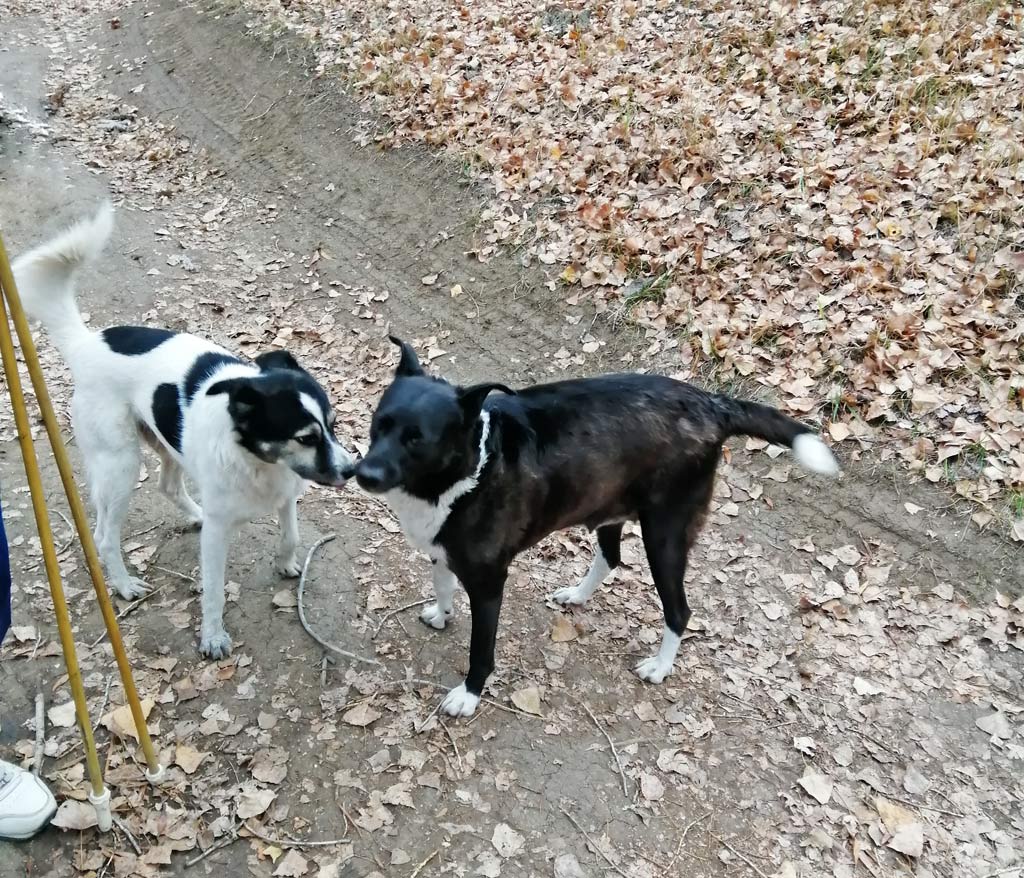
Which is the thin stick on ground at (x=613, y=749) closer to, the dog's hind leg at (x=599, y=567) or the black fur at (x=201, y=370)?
the dog's hind leg at (x=599, y=567)

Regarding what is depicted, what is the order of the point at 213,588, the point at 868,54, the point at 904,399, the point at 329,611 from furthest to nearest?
the point at 868,54, the point at 904,399, the point at 329,611, the point at 213,588

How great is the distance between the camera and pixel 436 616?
443 cm

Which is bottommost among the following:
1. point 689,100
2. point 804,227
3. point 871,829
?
point 871,829

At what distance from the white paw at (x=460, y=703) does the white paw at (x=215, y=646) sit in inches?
49.3

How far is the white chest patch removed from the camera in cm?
349

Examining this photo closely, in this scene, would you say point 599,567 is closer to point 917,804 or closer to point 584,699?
point 584,699

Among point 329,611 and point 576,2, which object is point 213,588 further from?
point 576,2

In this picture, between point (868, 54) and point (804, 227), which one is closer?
point (804, 227)

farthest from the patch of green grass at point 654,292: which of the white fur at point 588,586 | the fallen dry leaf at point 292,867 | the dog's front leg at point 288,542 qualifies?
the fallen dry leaf at point 292,867

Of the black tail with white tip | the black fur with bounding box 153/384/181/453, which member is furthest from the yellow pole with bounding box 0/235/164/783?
the black tail with white tip

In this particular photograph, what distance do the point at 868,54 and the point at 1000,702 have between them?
21.7 ft

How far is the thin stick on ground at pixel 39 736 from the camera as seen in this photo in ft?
11.6

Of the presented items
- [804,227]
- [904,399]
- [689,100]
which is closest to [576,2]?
[689,100]

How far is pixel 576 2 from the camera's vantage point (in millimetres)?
9719
